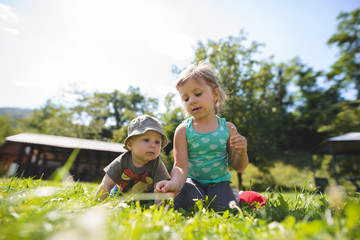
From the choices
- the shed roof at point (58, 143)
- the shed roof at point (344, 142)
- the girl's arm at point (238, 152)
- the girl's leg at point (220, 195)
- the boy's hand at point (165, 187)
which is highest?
the girl's arm at point (238, 152)

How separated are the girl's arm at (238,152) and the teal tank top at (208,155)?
0.40ft

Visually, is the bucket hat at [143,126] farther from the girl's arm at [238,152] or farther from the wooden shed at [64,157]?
the wooden shed at [64,157]

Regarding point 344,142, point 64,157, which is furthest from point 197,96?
point 64,157

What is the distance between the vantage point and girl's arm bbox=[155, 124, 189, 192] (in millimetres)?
1719

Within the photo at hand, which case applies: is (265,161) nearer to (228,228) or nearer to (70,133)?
(228,228)

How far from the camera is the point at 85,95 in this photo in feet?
113

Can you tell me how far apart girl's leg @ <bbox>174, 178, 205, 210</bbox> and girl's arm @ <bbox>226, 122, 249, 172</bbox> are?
1.78 feet

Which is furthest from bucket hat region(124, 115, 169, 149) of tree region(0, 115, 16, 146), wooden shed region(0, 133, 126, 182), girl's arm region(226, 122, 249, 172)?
tree region(0, 115, 16, 146)

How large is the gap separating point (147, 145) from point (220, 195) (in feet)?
3.28

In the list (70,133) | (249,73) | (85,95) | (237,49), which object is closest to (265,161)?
(249,73)

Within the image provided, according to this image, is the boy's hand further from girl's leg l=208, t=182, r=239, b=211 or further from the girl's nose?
the girl's nose

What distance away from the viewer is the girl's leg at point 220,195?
79.6 inches

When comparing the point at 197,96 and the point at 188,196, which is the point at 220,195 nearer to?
the point at 188,196

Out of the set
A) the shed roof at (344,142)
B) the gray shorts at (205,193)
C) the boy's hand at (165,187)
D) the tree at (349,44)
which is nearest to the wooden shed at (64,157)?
the shed roof at (344,142)
